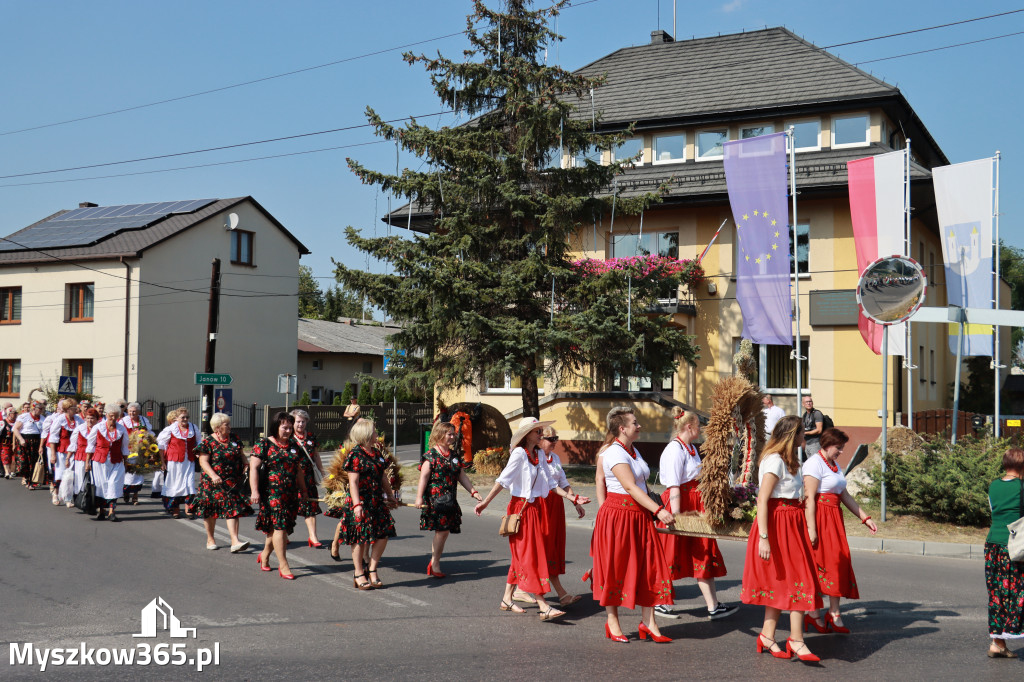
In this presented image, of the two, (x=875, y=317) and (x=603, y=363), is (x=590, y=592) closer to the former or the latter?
(x=875, y=317)

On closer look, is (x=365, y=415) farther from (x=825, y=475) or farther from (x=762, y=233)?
(x=825, y=475)

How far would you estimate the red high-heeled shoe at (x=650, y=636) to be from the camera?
6.94 meters

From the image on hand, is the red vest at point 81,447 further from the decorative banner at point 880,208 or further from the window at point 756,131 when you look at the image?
the window at point 756,131

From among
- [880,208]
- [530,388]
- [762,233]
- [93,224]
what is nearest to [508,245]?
[530,388]

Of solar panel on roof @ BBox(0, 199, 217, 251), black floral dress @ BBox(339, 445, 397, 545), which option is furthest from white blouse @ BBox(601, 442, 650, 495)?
solar panel on roof @ BBox(0, 199, 217, 251)

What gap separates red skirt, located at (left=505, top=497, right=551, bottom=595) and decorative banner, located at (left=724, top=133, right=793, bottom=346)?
13.3 metres

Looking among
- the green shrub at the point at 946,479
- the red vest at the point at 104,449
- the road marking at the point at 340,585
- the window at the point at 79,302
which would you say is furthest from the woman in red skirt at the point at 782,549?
the window at the point at 79,302

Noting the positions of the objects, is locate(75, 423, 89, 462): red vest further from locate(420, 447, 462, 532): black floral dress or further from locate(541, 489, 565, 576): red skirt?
locate(541, 489, 565, 576): red skirt

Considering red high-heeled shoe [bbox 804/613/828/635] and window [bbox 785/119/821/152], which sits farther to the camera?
window [bbox 785/119/821/152]

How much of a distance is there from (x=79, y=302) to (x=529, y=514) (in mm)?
34059

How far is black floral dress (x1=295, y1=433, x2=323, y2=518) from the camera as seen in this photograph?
33.2ft

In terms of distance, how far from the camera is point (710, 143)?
26266 millimetres

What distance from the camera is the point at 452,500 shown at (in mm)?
9664

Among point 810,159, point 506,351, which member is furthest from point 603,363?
point 810,159
